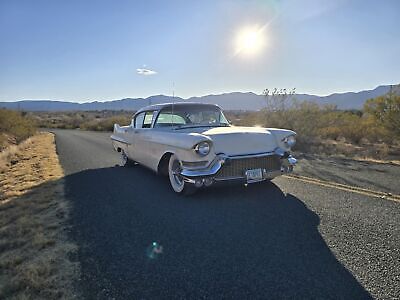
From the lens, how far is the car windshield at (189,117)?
589cm

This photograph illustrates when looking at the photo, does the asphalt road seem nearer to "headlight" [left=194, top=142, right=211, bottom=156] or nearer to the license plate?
the license plate

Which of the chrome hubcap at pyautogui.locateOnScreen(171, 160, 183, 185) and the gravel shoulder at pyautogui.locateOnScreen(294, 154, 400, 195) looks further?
the gravel shoulder at pyautogui.locateOnScreen(294, 154, 400, 195)

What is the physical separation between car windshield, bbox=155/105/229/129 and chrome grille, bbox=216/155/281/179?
1.55m

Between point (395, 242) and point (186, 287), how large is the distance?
7.48 feet

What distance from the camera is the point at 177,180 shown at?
498 cm

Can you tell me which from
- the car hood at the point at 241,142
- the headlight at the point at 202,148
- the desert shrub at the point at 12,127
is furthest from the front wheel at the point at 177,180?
the desert shrub at the point at 12,127

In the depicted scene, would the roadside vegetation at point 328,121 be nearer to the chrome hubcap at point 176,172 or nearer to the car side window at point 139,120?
the car side window at point 139,120

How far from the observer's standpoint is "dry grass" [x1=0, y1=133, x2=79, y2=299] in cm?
235

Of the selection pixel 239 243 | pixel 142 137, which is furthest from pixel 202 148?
pixel 142 137

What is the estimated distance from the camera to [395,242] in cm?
300

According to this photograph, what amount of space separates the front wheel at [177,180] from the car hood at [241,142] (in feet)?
2.42

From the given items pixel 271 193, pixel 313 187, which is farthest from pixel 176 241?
pixel 313 187

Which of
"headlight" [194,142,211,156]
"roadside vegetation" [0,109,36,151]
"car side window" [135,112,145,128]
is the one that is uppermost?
"car side window" [135,112,145,128]

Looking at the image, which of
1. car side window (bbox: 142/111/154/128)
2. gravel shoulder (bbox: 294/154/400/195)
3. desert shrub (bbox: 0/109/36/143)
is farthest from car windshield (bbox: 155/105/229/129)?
desert shrub (bbox: 0/109/36/143)
